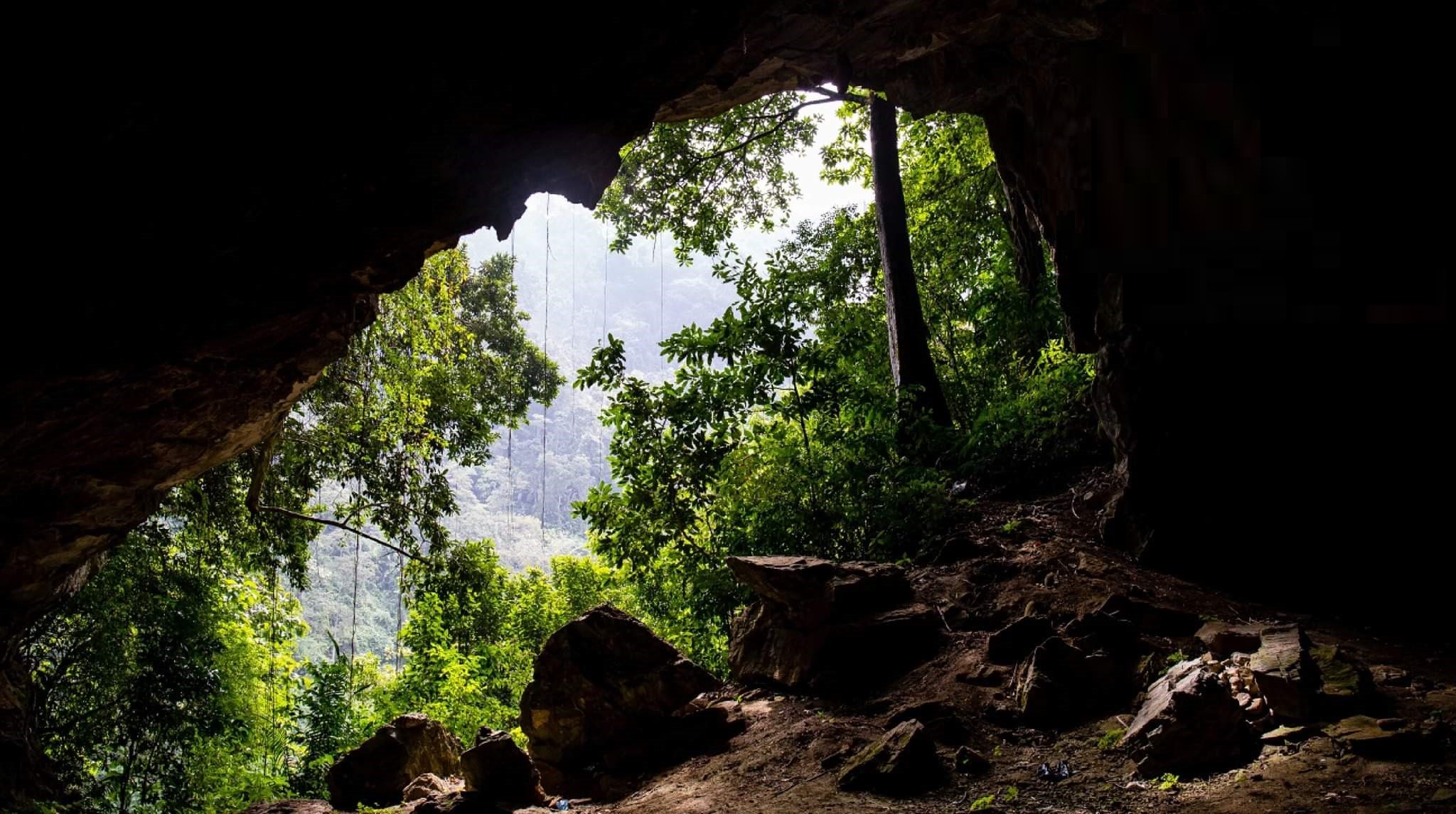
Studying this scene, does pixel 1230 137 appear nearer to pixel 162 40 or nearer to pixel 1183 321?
pixel 1183 321

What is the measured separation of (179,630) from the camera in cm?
889

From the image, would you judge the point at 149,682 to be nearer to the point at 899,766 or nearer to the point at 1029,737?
the point at 899,766

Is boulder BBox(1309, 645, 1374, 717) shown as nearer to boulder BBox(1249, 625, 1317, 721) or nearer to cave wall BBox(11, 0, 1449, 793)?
boulder BBox(1249, 625, 1317, 721)

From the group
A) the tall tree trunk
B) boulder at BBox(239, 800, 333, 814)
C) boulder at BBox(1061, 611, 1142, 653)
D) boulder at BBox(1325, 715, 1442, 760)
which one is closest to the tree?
the tall tree trunk

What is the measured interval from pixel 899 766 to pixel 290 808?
4.63 m

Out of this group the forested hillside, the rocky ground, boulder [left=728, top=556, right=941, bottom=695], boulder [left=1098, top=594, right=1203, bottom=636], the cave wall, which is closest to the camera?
the rocky ground

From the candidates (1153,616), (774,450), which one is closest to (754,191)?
(774,450)

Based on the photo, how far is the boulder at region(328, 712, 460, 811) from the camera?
19.6ft

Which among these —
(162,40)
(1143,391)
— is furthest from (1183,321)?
(162,40)

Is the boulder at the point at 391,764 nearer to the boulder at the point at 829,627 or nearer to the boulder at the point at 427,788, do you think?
the boulder at the point at 427,788

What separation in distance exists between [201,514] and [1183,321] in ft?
34.7

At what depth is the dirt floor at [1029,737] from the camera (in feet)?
9.50

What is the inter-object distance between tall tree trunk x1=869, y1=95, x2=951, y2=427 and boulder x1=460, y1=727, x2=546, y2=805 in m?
5.95

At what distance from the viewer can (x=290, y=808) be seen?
541 cm
